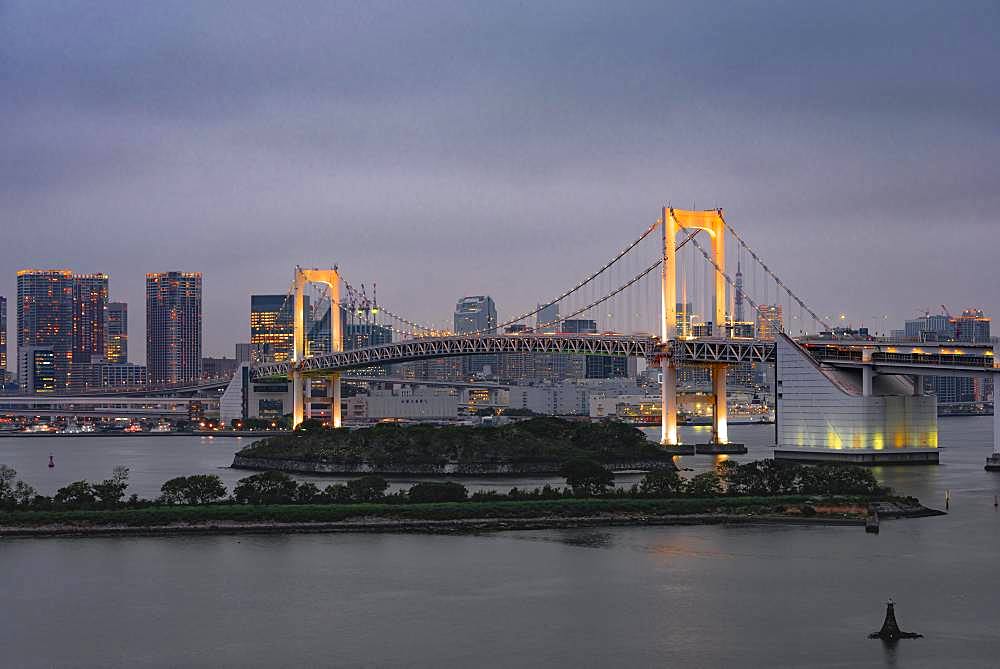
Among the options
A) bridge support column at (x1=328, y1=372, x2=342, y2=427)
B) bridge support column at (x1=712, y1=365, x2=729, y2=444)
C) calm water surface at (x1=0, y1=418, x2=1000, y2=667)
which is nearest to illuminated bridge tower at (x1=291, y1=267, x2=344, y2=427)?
bridge support column at (x1=328, y1=372, x2=342, y2=427)

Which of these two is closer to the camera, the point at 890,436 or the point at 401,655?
the point at 401,655

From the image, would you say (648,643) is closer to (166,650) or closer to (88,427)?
(166,650)

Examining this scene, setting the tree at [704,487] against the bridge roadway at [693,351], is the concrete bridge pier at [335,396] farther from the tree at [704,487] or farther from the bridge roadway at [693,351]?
the tree at [704,487]

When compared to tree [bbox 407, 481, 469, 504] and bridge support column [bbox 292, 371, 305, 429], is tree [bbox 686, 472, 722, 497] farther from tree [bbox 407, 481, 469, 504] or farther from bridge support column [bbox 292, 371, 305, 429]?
bridge support column [bbox 292, 371, 305, 429]

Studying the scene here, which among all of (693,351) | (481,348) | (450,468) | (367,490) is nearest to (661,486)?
(367,490)

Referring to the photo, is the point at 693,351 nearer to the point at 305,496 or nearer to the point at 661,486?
the point at 661,486

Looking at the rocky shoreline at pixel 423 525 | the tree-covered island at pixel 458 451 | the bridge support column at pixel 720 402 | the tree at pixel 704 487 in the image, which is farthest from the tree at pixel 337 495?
the bridge support column at pixel 720 402

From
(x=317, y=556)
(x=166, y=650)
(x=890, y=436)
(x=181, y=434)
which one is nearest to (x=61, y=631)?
(x=166, y=650)
